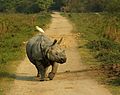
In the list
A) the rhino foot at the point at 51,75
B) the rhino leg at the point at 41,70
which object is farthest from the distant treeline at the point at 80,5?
the rhino foot at the point at 51,75

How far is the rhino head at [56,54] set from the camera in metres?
12.4

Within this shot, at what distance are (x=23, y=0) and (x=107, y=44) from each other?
68693 mm

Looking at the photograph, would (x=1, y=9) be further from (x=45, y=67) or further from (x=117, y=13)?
Result: (x=45, y=67)

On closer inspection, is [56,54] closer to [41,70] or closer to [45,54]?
[45,54]

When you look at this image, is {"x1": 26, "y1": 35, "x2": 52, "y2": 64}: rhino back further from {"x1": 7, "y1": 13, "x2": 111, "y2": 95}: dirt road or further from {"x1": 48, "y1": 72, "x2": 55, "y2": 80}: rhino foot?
{"x1": 7, "y1": 13, "x2": 111, "y2": 95}: dirt road

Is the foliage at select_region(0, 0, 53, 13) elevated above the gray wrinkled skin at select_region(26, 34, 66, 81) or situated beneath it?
situated beneath

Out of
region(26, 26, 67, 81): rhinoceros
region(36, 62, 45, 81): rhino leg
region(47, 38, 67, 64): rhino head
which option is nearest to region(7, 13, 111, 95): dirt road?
region(36, 62, 45, 81): rhino leg

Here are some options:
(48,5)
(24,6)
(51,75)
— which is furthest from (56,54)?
(24,6)

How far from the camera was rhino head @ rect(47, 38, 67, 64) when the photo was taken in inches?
486

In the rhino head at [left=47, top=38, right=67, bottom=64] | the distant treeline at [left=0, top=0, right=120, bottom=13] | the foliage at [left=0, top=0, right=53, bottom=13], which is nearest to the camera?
the rhino head at [left=47, top=38, right=67, bottom=64]

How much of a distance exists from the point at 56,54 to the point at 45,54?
0.42 m

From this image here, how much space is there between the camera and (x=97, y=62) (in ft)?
53.4

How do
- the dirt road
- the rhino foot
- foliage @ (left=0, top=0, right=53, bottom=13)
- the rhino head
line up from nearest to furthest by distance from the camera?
1. the dirt road
2. the rhino head
3. the rhino foot
4. foliage @ (left=0, top=0, right=53, bottom=13)

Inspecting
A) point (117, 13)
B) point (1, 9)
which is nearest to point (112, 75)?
point (117, 13)
